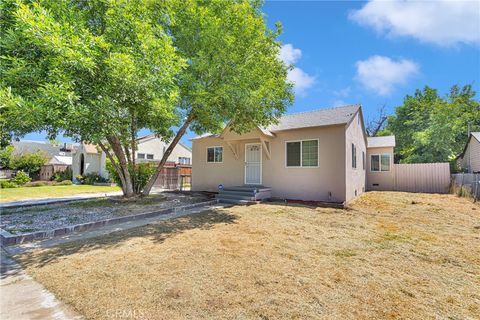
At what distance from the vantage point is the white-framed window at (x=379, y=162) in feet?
56.0

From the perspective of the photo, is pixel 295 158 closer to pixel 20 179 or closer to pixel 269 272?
pixel 269 272

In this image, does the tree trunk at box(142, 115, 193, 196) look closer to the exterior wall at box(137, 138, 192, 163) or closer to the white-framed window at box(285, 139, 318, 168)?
the white-framed window at box(285, 139, 318, 168)

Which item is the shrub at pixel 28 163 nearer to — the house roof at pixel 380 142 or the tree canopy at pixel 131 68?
the tree canopy at pixel 131 68

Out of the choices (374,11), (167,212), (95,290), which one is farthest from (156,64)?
(374,11)

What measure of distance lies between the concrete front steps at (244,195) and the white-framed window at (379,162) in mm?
10162

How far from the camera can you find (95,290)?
311 cm

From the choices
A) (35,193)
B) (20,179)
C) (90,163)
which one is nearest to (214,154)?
(35,193)

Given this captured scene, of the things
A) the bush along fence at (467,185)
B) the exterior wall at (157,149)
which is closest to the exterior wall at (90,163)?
the exterior wall at (157,149)

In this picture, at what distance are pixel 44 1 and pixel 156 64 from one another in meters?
3.50

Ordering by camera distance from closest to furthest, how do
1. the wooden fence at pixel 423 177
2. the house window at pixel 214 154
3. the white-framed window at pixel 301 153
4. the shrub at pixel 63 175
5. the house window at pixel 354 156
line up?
the white-framed window at pixel 301 153, the house window at pixel 354 156, the house window at pixel 214 154, the wooden fence at pixel 423 177, the shrub at pixel 63 175

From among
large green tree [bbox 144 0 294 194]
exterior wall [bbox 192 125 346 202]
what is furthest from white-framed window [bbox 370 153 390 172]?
large green tree [bbox 144 0 294 194]

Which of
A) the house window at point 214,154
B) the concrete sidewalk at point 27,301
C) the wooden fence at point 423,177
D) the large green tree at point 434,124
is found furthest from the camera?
the large green tree at point 434,124

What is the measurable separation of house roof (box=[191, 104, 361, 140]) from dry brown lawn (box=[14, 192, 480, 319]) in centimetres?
524

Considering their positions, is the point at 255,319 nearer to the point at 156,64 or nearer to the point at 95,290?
the point at 95,290
